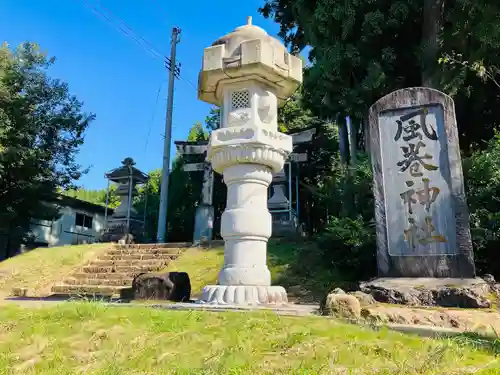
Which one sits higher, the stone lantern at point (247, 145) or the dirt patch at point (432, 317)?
the stone lantern at point (247, 145)

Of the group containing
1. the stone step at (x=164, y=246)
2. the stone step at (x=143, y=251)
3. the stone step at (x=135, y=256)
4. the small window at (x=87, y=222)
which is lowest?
the stone step at (x=135, y=256)

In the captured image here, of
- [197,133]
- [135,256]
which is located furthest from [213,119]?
[135,256]

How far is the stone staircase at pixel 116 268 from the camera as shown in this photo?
9014mm

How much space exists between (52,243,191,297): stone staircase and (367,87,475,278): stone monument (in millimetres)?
5178

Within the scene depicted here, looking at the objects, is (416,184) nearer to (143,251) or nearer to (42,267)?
(143,251)

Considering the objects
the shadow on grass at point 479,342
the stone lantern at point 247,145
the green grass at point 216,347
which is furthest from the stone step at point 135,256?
the shadow on grass at point 479,342

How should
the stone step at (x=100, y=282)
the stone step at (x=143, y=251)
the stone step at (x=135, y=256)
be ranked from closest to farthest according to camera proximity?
the stone step at (x=100, y=282) → the stone step at (x=135, y=256) → the stone step at (x=143, y=251)

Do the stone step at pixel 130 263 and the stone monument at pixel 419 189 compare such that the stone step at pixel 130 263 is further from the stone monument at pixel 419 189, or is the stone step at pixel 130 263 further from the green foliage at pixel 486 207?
the green foliage at pixel 486 207

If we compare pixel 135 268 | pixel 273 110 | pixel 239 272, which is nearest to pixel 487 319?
pixel 239 272

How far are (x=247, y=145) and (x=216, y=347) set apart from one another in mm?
2733

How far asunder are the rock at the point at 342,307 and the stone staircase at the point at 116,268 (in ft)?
18.4

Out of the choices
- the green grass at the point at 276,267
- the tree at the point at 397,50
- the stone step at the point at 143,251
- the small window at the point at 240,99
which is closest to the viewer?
the small window at the point at 240,99

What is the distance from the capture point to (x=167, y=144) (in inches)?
672

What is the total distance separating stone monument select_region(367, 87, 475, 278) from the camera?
5.48 meters
